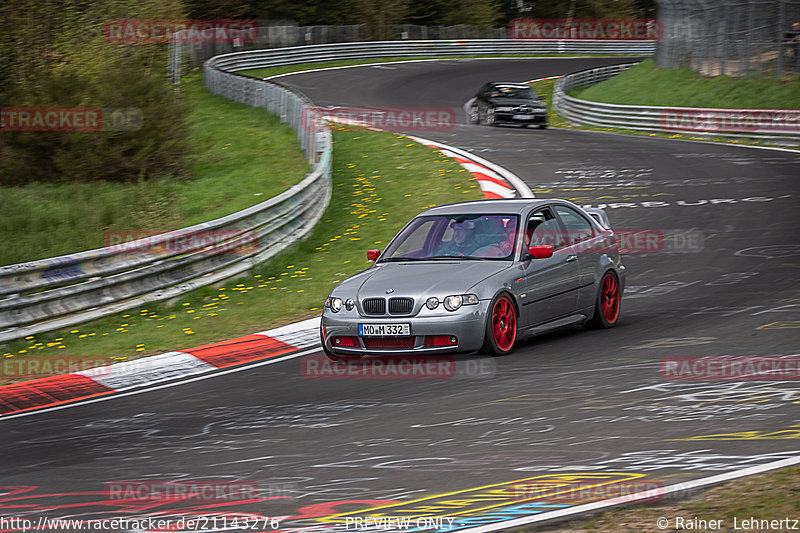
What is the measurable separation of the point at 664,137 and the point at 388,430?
2585 cm

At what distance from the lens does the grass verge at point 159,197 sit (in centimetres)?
1705

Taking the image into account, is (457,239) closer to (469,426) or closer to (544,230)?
(544,230)

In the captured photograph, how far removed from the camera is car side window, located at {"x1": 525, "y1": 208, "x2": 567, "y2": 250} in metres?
10.7

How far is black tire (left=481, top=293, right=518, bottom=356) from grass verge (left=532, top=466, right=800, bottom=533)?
423cm

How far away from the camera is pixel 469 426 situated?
737cm

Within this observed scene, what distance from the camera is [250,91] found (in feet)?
108

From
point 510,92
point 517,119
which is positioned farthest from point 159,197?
point 510,92

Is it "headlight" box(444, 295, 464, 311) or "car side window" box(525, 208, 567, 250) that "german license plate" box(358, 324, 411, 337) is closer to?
"headlight" box(444, 295, 464, 311)

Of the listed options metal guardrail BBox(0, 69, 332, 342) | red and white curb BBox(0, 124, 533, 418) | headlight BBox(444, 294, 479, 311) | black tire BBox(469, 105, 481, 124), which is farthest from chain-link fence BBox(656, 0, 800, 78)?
headlight BBox(444, 294, 479, 311)

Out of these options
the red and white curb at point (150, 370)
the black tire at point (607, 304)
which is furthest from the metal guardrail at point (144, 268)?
the black tire at point (607, 304)

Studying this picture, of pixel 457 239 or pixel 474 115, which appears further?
pixel 474 115

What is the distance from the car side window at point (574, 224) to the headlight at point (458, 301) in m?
1.95

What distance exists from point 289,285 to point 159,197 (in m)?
7.14

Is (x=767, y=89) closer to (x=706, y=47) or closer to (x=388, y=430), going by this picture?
(x=706, y=47)
